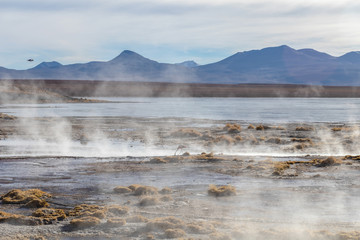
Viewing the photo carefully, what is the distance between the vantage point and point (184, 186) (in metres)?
18.2

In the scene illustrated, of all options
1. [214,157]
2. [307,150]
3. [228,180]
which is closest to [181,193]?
[228,180]

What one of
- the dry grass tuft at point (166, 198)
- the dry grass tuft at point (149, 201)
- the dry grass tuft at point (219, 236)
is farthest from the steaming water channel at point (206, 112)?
the dry grass tuft at point (219, 236)

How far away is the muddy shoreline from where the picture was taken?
490 inches

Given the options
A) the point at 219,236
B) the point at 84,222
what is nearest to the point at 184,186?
the point at 84,222

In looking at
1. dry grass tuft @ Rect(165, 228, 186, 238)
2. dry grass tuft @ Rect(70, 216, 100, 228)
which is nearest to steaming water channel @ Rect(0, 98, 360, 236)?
dry grass tuft @ Rect(165, 228, 186, 238)

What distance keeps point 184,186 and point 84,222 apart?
19.9 feet

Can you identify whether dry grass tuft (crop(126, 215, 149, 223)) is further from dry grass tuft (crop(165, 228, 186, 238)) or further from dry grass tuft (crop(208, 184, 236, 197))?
dry grass tuft (crop(208, 184, 236, 197))

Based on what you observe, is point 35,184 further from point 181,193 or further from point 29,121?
point 29,121

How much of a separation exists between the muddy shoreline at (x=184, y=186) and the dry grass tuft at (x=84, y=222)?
0.03 m

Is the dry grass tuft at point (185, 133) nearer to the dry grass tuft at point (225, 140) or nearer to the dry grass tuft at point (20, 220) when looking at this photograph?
the dry grass tuft at point (225, 140)

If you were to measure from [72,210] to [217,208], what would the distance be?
408cm

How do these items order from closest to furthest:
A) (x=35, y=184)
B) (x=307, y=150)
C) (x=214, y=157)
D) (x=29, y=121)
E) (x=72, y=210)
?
(x=72, y=210) → (x=35, y=184) → (x=214, y=157) → (x=307, y=150) → (x=29, y=121)

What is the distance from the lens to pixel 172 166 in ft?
74.7

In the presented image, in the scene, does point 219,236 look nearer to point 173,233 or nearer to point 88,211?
point 173,233
